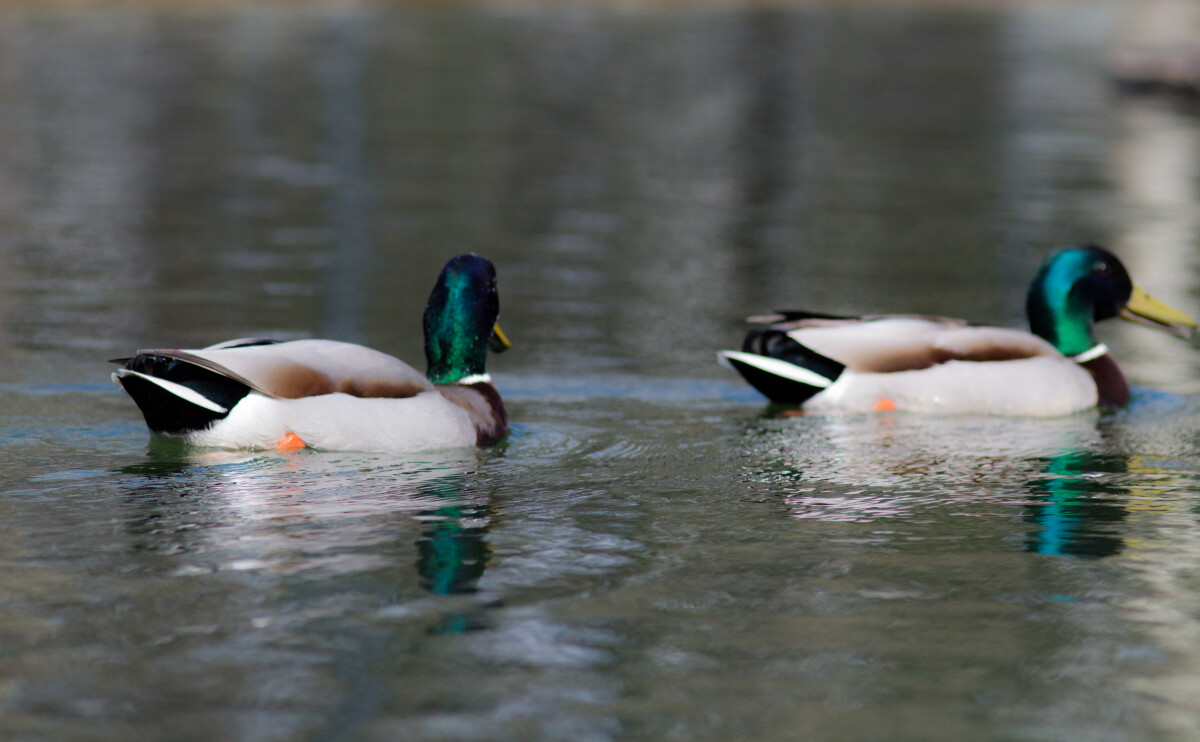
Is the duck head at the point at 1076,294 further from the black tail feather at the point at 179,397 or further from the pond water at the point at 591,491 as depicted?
the black tail feather at the point at 179,397

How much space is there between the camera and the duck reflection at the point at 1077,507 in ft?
22.0

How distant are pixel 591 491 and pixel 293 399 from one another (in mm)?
1340

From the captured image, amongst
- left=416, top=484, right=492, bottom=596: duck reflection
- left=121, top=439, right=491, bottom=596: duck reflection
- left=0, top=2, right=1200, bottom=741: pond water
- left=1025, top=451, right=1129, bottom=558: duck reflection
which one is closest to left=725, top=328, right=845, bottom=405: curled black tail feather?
left=0, top=2, right=1200, bottom=741: pond water

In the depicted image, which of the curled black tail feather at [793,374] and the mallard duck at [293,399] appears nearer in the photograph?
the mallard duck at [293,399]

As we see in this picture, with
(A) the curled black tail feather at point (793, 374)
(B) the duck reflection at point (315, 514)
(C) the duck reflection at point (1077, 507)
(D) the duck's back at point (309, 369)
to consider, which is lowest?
(C) the duck reflection at point (1077, 507)

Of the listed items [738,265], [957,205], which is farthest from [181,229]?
[957,205]

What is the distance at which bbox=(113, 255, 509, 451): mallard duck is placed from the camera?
24.5 ft

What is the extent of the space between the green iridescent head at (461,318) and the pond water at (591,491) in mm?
484

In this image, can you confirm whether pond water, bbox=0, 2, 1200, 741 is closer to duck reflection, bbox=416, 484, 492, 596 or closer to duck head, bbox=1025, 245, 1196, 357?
duck reflection, bbox=416, 484, 492, 596

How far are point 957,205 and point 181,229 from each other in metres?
8.43

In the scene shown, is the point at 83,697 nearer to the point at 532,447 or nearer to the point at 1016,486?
the point at 532,447

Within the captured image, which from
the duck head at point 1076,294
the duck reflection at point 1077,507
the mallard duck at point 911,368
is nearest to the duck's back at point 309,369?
the mallard duck at point 911,368

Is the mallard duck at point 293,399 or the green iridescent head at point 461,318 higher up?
the green iridescent head at point 461,318

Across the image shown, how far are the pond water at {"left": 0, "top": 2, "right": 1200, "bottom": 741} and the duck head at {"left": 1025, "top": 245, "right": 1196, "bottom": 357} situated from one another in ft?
1.81
